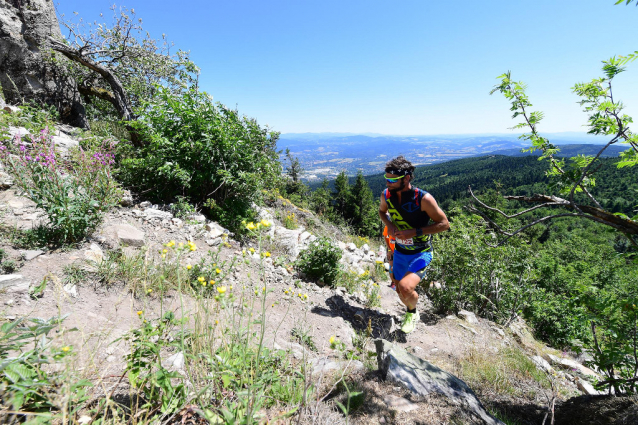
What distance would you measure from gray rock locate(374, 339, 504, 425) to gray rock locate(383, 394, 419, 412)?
0.49 ft

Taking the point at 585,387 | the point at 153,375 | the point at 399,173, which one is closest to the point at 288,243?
the point at 399,173

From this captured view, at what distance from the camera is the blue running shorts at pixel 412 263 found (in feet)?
12.4

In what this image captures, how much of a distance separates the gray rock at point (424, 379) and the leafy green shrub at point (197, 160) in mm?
3727

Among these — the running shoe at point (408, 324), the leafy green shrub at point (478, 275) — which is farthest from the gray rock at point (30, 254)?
the leafy green shrub at point (478, 275)

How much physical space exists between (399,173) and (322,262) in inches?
83.9

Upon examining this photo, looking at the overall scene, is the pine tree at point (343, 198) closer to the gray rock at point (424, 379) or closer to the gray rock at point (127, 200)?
the gray rock at point (127, 200)

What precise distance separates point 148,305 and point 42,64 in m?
8.81

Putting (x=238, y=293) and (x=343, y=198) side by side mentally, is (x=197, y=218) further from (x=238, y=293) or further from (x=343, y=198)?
(x=343, y=198)

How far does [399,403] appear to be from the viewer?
77.8 inches

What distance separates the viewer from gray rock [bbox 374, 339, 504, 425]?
2117 mm

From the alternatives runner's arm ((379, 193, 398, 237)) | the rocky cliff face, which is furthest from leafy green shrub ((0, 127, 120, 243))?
the rocky cliff face

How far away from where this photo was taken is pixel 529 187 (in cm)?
9725

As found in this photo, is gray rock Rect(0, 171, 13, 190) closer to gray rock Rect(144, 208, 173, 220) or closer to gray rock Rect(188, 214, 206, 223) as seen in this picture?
gray rock Rect(144, 208, 173, 220)

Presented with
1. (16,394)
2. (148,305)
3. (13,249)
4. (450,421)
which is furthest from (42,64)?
(450,421)
